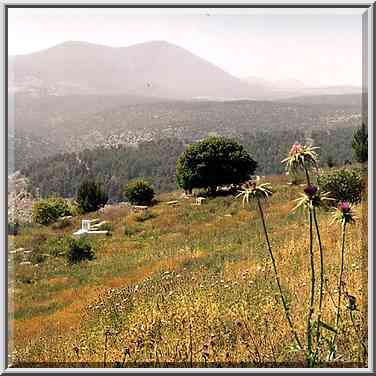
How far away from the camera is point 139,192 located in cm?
756

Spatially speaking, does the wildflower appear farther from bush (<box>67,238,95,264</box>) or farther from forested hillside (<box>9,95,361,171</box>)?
bush (<box>67,238,95,264</box>)

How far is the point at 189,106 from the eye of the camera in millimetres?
7340

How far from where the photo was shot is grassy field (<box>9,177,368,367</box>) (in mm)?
5578

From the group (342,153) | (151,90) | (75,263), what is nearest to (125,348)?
(75,263)

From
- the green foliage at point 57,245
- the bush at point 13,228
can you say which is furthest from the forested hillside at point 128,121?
the green foliage at point 57,245

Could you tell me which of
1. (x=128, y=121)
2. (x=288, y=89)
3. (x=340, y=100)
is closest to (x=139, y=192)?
(x=128, y=121)

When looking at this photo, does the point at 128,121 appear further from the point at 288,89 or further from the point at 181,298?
the point at 181,298

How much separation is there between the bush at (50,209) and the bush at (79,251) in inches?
15.8

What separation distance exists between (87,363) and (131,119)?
372 centimetres

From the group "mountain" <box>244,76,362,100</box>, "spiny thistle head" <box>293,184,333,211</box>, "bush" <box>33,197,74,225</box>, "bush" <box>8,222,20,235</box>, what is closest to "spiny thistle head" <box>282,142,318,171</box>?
"spiny thistle head" <box>293,184,333,211</box>

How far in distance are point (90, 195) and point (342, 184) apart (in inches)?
123

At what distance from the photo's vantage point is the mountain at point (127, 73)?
20.4 feet

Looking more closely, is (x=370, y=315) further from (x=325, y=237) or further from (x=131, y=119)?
(x=131, y=119)

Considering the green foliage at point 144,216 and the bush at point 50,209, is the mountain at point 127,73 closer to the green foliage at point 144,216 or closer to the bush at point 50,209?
the bush at point 50,209
